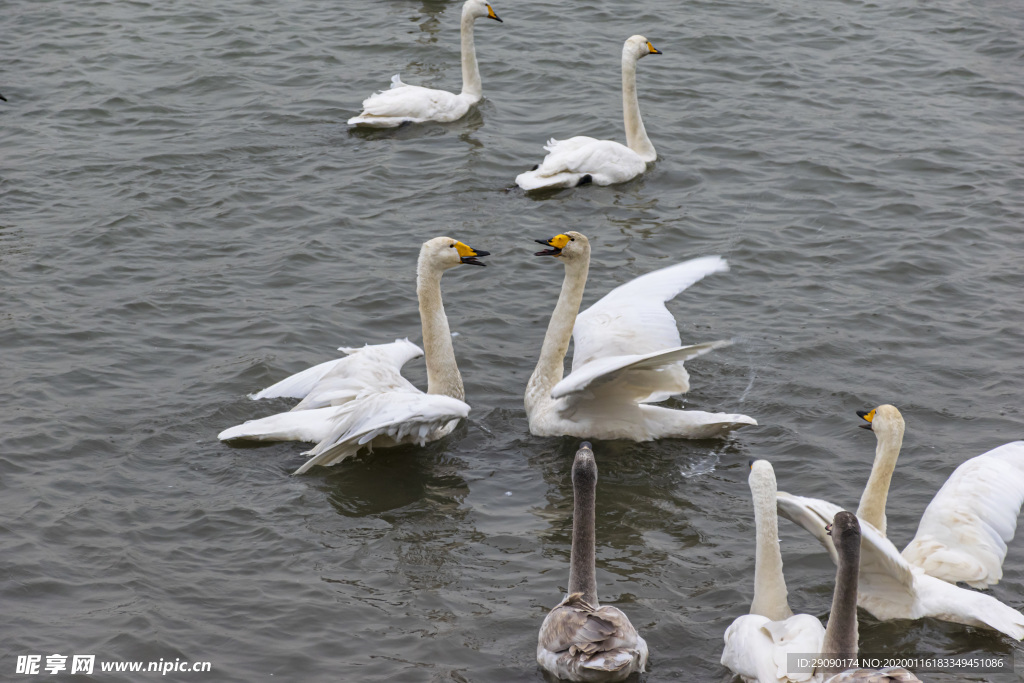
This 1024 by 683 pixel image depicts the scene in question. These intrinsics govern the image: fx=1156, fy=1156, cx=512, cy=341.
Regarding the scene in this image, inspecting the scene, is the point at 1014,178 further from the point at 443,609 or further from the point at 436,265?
the point at 443,609

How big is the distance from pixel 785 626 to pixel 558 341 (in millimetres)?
3184

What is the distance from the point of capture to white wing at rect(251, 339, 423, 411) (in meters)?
7.56

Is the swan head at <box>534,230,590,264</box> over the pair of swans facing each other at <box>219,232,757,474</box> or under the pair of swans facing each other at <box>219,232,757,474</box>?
over

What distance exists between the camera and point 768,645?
5125 mm

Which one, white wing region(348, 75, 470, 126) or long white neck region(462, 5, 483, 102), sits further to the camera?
long white neck region(462, 5, 483, 102)

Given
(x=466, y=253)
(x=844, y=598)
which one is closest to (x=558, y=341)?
(x=466, y=253)

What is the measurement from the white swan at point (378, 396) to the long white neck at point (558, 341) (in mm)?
509

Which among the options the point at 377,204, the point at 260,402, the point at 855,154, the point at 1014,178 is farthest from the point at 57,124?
the point at 1014,178

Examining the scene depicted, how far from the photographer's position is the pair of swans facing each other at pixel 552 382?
7.09 metres

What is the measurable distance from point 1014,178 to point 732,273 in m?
3.47

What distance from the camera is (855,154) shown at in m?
11.9

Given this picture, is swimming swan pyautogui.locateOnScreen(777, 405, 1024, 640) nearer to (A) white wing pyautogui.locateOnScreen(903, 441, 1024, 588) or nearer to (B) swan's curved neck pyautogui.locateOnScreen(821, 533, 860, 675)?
(A) white wing pyautogui.locateOnScreen(903, 441, 1024, 588)

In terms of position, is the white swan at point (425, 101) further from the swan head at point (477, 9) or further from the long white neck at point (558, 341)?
the long white neck at point (558, 341)

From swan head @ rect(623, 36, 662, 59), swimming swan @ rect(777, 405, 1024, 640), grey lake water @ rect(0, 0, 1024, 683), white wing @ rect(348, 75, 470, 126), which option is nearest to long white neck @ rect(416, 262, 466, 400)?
grey lake water @ rect(0, 0, 1024, 683)
